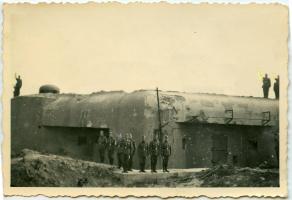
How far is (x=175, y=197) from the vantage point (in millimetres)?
4496

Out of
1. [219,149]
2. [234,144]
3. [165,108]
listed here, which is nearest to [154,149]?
[165,108]

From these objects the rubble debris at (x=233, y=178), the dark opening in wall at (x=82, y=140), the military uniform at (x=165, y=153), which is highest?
the dark opening in wall at (x=82, y=140)

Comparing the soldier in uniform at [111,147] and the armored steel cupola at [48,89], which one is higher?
the armored steel cupola at [48,89]

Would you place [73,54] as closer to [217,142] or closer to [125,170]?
[125,170]

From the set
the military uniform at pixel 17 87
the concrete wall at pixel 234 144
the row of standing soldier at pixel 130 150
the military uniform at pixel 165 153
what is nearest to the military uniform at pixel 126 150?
the row of standing soldier at pixel 130 150

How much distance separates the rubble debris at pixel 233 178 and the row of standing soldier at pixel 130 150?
0.34 meters

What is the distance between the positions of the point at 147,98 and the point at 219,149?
2.29 feet

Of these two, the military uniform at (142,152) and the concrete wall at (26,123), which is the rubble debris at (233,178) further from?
the concrete wall at (26,123)

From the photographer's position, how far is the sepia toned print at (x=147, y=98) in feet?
14.8

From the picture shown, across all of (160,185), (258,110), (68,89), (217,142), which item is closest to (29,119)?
(68,89)

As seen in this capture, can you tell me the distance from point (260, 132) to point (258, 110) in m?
0.18

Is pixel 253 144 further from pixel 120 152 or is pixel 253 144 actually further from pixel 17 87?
pixel 17 87

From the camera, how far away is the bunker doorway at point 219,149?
454 centimetres

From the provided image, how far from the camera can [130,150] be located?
4.55 metres
